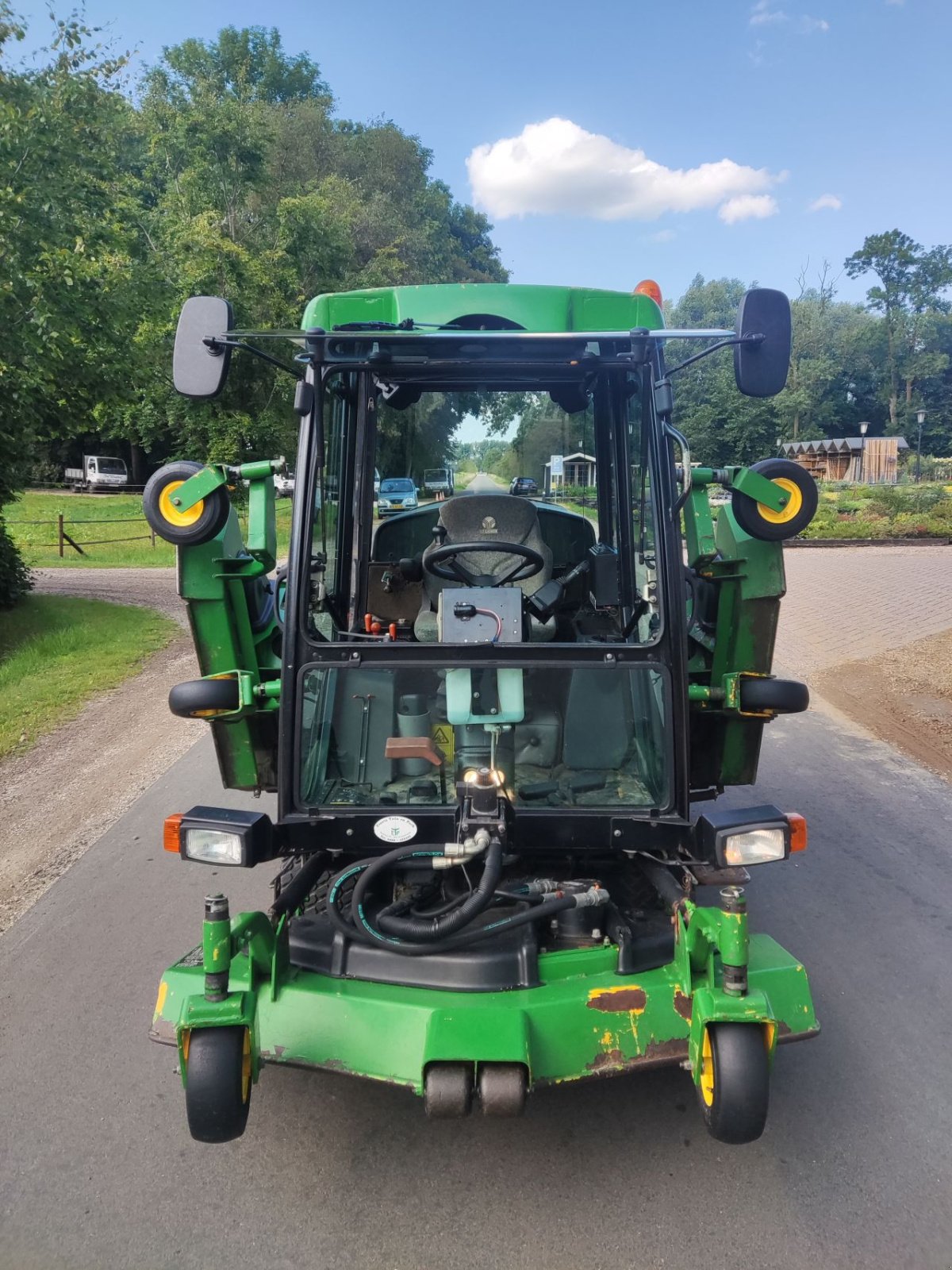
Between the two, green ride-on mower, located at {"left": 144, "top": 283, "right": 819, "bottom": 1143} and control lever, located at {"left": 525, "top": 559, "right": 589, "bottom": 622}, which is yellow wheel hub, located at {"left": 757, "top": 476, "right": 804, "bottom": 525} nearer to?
green ride-on mower, located at {"left": 144, "top": 283, "right": 819, "bottom": 1143}

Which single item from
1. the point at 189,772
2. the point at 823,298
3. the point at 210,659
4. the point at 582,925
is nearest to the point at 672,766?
the point at 582,925

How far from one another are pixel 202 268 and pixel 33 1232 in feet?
75.9

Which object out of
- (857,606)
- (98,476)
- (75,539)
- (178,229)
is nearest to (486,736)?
(857,606)

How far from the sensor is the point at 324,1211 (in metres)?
2.60

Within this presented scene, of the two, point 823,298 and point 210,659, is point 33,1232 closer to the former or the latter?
point 210,659

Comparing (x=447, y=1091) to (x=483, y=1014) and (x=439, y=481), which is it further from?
(x=439, y=481)

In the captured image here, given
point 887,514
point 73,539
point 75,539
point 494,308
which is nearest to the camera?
point 494,308

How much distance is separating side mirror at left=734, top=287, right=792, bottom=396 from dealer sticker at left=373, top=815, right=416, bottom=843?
5.83 feet

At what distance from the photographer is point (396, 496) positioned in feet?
14.4

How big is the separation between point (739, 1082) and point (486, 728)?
1347mm

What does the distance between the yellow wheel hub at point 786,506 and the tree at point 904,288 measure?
7356 centimetres

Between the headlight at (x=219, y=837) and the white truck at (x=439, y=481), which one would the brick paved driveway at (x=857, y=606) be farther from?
the headlight at (x=219, y=837)

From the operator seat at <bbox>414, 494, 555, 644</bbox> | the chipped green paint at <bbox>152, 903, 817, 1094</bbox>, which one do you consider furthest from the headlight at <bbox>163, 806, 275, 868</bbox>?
the operator seat at <bbox>414, 494, 555, 644</bbox>

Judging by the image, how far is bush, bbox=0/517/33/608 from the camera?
1184 centimetres
